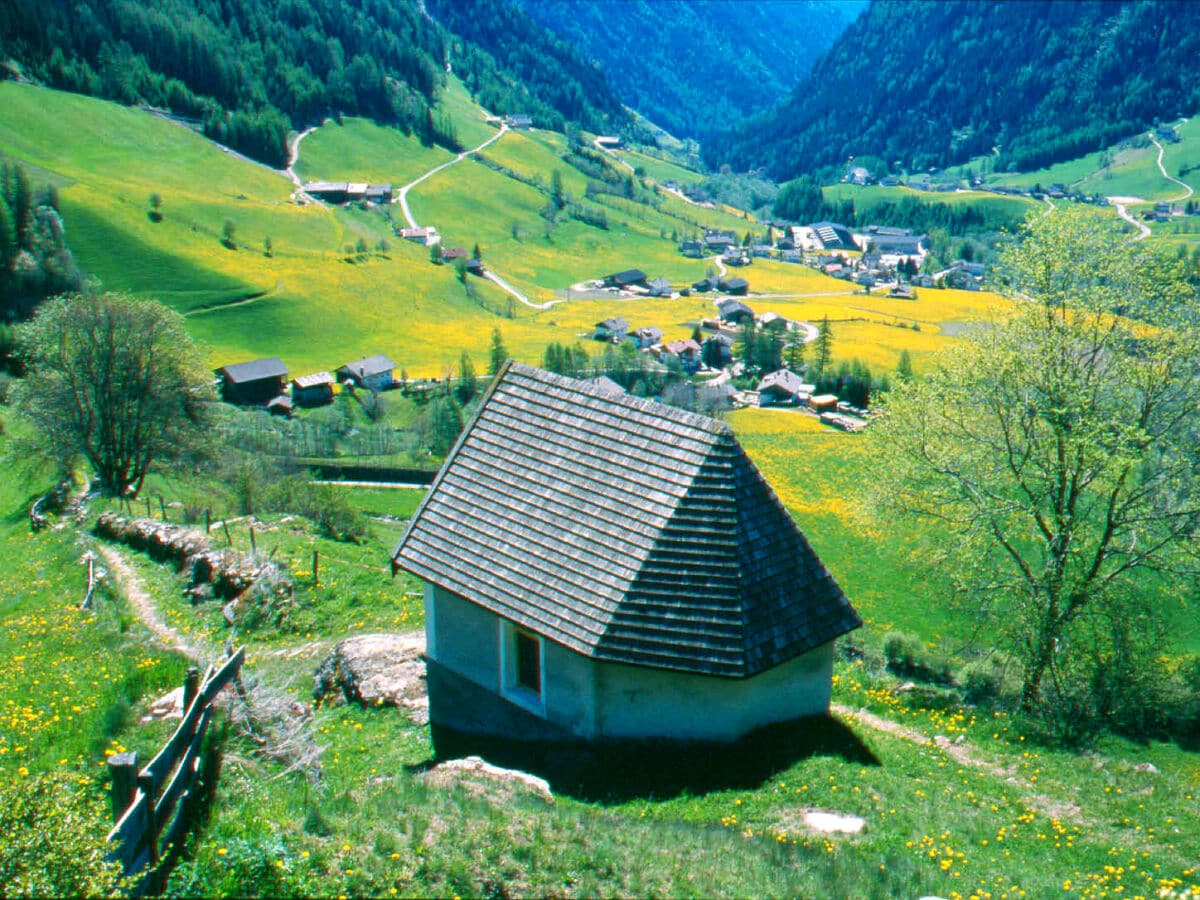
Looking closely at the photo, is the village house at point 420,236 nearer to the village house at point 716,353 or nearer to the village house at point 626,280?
the village house at point 626,280

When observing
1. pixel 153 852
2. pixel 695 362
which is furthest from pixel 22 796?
pixel 695 362

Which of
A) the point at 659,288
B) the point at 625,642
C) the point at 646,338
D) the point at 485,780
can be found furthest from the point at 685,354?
the point at 485,780

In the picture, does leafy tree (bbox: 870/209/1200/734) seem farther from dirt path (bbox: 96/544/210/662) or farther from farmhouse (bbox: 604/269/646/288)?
farmhouse (bbox: 604/269/646/288)

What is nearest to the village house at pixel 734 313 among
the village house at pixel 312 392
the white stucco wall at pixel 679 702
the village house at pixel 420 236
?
the village house at pixel 420 236

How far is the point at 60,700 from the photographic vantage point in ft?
50.4

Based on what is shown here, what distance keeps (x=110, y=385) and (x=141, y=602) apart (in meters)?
20.7

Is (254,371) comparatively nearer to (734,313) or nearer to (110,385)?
(110,385)

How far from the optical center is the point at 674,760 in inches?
613

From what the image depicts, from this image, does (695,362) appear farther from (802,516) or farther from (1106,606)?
(1106,606)

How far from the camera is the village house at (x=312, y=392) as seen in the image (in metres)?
102

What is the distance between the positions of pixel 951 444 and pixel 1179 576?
650 centimetres

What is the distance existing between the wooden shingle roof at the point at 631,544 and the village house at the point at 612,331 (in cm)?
11020

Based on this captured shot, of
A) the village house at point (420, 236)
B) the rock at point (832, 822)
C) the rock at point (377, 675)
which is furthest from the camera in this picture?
the village house at point (420, 236)

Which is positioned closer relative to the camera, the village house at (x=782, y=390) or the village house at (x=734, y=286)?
the village house at (x=782, y=390)
